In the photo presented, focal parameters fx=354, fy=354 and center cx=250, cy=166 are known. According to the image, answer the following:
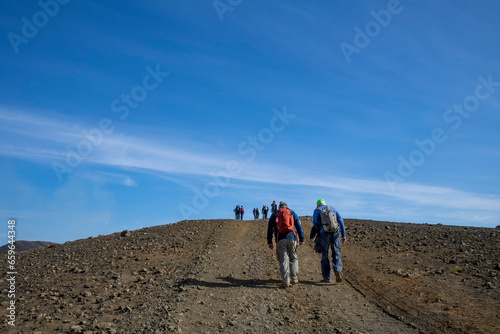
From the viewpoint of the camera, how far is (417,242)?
1775cm

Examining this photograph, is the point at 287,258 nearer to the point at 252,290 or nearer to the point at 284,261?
the point at 284,261

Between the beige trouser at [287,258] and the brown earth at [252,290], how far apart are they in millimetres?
437

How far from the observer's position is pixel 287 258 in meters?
10.5

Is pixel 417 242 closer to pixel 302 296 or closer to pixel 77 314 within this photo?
pixel 302 296

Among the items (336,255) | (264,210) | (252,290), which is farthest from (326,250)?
(264,210)

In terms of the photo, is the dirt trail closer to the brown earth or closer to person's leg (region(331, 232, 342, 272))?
the brown earth

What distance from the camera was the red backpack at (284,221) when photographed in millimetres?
10621

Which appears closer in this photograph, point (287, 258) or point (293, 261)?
point (287, 258)

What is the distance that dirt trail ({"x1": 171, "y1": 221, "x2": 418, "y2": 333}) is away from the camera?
7.19 meters

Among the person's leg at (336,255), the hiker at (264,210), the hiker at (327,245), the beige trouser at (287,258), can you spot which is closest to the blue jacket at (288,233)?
the beige trouser at (287,258)

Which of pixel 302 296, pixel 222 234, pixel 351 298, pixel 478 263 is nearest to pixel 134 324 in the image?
pixel 302 296

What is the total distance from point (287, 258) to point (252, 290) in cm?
141

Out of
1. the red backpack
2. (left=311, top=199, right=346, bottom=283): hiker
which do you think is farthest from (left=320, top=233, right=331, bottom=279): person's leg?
the red backpack

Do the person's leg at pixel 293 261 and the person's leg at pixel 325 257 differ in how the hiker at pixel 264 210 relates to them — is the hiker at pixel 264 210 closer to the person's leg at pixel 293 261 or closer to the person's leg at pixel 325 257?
the person's leg at pixel 325 257
